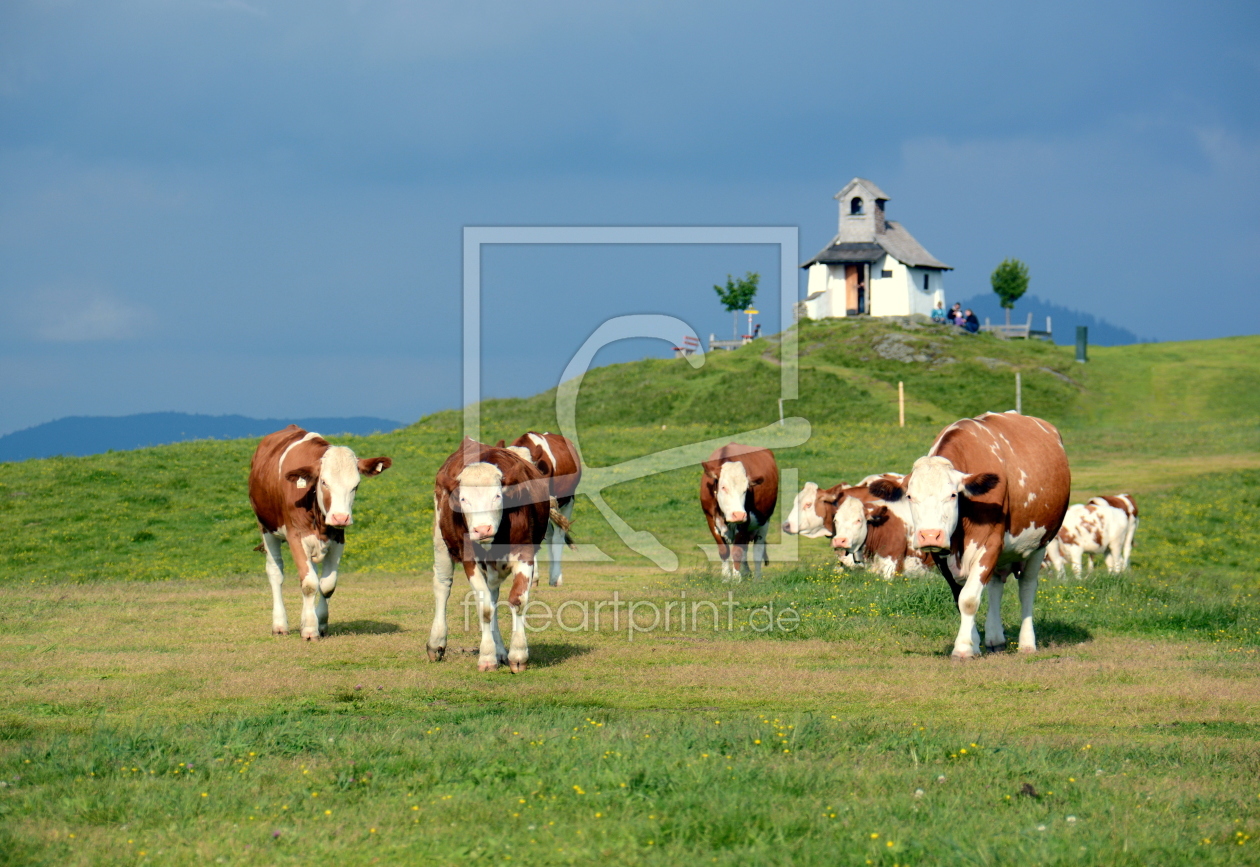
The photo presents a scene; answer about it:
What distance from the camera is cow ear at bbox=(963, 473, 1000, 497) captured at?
1274 centimetres

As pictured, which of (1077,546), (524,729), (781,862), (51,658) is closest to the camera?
(781,862)

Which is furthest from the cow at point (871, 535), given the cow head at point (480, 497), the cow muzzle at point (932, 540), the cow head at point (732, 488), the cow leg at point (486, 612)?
the cow head at point (480, 497)

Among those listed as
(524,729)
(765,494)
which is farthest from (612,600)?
(524,729)

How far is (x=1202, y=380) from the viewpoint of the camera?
64250 millimetres

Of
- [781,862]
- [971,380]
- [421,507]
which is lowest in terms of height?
[781,862]

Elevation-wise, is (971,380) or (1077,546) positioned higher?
(971,380)

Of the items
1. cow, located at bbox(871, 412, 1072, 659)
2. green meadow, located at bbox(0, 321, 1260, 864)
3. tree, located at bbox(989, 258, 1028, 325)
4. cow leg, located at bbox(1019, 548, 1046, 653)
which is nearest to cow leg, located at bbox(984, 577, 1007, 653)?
cow, located at bbox(871, 412, 1072, 659)

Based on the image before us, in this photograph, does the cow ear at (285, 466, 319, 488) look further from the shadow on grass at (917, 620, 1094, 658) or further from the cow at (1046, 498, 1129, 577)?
the cow at (1046, 498, 1129, 577)

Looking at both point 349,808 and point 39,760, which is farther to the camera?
point 39,760

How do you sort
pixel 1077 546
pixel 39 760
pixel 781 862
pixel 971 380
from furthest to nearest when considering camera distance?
pixel 971 380 → pixel 1077 546 → pixel 39 760 → pixel 781 862

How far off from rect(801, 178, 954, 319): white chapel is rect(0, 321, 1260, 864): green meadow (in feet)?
210

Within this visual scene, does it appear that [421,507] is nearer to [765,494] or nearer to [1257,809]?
[765,494]

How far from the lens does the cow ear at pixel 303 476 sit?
14809 millimetres

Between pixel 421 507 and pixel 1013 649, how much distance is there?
19861mm
